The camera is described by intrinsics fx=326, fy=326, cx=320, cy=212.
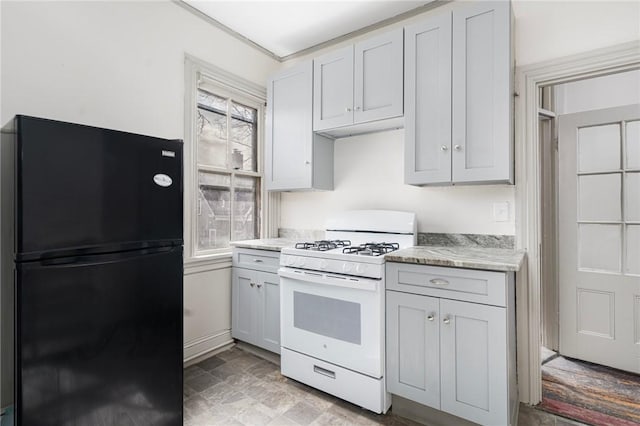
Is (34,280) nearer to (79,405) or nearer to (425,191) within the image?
(79,405)

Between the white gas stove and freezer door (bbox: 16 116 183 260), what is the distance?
33.4 inches

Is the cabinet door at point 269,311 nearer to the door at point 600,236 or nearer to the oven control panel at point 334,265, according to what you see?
the oven control panel at point 334,265

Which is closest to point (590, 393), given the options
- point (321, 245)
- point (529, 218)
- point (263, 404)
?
point (529, 218)

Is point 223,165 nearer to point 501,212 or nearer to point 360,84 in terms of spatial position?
point 360,84

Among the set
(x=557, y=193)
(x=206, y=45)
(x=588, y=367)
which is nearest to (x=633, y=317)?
(x=588, y=367)

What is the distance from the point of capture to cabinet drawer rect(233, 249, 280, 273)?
249 centimetres

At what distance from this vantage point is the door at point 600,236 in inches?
93.7

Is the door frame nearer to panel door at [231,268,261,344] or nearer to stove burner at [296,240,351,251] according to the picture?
stove burner at [296,240,351,251]

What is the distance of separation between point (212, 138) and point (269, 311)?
1.51 meters

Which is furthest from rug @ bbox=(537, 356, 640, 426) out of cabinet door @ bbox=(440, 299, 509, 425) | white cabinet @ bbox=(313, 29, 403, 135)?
white cabinet @ bbox=(313, 29, 403, 135)

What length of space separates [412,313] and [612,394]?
156cm

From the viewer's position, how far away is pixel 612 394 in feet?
6.96

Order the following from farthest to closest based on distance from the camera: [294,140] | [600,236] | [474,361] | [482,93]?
[294,140], [600,236], [482,93], [474,361]

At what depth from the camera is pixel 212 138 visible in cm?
276
